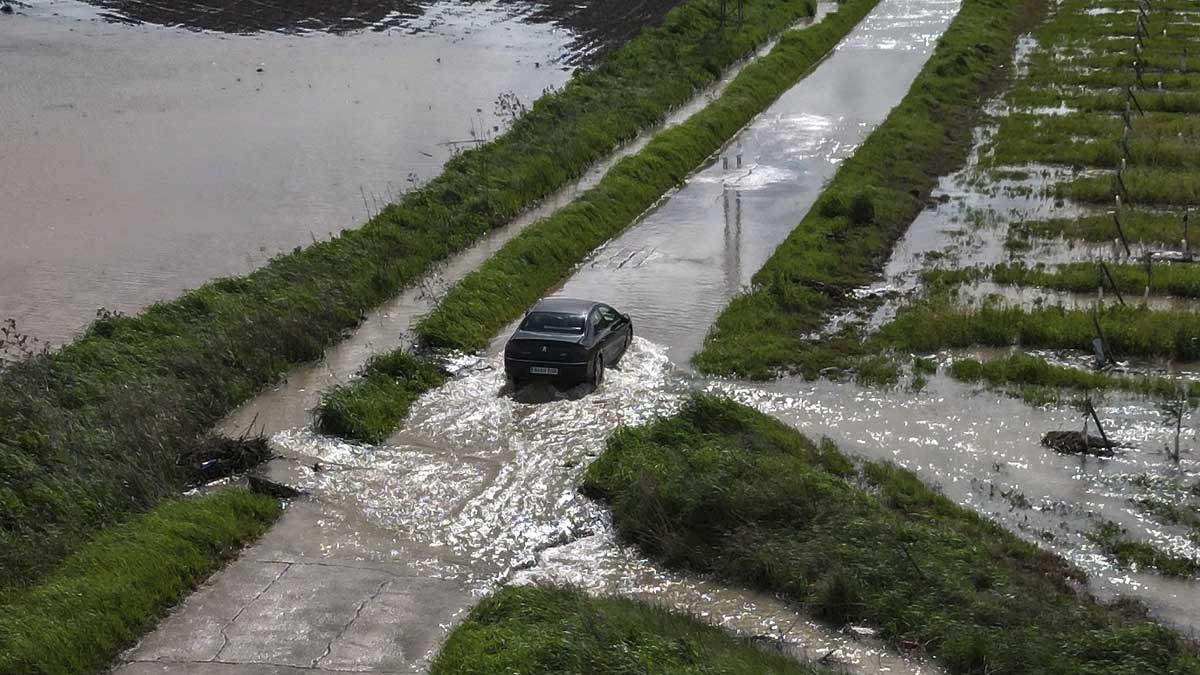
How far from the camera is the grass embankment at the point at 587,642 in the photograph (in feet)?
51.6

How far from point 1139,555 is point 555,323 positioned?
1057 cm

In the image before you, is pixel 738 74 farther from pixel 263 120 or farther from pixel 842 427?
pixel 842 427

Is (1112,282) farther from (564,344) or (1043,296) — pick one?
(564,344)

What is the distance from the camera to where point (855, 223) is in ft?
119

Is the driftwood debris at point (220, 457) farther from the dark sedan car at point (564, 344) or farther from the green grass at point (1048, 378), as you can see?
the green grass at point (1048, 378)

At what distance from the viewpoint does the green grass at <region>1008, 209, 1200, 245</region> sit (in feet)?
112

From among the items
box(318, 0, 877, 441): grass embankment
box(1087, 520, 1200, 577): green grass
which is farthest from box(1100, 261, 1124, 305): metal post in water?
box(318, 0, 877, 441): grass embankment

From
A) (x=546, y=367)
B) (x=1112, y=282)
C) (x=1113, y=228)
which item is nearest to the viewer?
(x=546, y=367)

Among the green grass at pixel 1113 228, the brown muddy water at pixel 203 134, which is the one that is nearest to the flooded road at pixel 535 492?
the brown muddy water at pixel 203 134

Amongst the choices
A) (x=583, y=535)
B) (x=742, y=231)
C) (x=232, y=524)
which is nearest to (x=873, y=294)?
(x=742, y=231)

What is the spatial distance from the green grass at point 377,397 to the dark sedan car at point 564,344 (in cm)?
159

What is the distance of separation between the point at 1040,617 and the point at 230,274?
19.5 m

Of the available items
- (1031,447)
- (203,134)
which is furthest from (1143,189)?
(203,134)

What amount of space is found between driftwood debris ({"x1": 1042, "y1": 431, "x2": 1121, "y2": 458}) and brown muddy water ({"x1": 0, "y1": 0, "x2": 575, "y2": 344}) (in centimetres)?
1712
